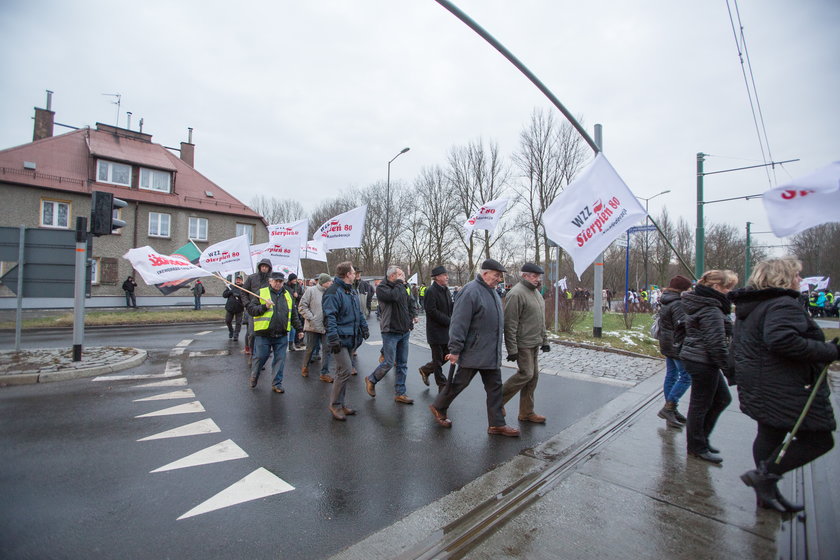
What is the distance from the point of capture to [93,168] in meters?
26.4

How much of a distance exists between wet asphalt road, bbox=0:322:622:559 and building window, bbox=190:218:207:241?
25236 millimetres

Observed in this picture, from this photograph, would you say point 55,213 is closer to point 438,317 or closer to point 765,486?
point 438,317

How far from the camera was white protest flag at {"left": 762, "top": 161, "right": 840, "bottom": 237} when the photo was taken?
2.48 meters

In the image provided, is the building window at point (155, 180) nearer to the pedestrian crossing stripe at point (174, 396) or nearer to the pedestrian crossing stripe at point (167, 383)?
the pedestrian crossing stripe at point (167, 383)

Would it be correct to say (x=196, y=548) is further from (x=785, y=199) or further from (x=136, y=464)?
(x=785, y=199)

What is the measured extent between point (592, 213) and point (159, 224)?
98.3ft

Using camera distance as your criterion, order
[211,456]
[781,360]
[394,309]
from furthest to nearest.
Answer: [394,309] → [211,456] → [781,360]

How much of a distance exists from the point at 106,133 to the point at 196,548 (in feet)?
117

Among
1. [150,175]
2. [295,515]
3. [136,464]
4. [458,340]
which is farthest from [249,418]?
[150,175]

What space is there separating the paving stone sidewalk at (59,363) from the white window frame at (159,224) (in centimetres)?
2158

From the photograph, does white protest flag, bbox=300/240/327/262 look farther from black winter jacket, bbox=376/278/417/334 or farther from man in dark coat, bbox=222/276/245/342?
black winter jacket, bbox=376/278/417/334

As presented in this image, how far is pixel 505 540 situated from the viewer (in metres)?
2.75

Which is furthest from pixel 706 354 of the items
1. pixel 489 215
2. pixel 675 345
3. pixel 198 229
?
pixel 198 229

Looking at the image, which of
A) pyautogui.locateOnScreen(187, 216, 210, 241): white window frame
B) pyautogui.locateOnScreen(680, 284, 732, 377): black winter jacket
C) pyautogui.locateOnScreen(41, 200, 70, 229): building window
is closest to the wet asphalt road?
pyautogui.locateOnScreen(680, 284, 732, 377): black winter jacket
